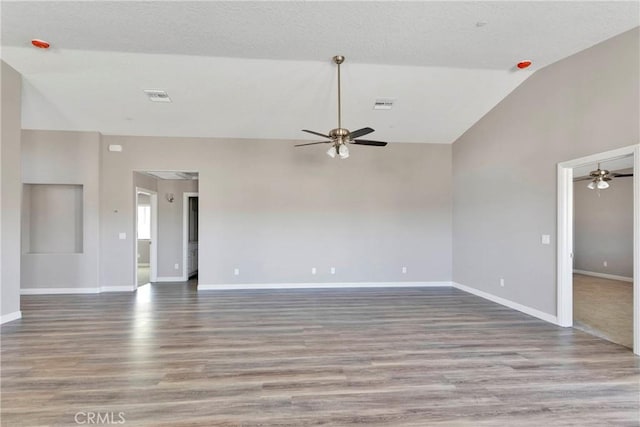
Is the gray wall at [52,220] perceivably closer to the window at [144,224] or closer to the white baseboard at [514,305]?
the window at [144,224]

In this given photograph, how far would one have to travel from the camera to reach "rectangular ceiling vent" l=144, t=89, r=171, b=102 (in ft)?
15.5

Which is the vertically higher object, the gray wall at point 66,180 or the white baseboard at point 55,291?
the gray wall at point 66,180

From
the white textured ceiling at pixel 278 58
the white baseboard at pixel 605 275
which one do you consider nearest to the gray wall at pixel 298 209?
the white textured ceiling at pixel 278 58

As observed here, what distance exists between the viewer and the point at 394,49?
388cm

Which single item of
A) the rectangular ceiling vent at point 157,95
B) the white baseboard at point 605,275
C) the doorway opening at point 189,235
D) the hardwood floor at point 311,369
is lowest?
the white baseboard at point 605,275

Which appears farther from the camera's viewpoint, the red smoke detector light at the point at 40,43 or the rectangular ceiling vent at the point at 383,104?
the rectangular ceiling vent at the point at 383,104

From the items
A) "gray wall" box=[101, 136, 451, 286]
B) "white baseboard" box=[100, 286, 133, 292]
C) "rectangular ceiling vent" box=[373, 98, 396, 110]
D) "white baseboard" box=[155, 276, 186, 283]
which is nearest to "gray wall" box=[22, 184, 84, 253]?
"gray wall" box=[101, 136, 451, 286]

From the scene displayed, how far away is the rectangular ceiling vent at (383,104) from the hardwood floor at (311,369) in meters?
3.42

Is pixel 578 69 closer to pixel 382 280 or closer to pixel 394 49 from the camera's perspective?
pixel 394 49

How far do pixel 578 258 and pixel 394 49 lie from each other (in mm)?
8446

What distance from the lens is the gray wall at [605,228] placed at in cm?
734

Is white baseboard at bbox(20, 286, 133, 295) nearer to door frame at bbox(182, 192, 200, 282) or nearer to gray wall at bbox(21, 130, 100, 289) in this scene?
gray wall at bbox(21, 130, 100, 289)

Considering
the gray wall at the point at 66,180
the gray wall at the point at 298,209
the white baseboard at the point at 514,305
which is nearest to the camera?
the white baseboard at the point at 514,305

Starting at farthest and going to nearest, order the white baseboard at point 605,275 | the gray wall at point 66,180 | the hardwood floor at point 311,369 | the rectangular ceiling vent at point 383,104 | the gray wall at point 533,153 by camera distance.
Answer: the white baseboard at point 605,275, the gray wall at point 66,180, the rectangular ceiling vent at point 383,104, the gray wall at point 533,153, the hardwood floor at point 311,369
